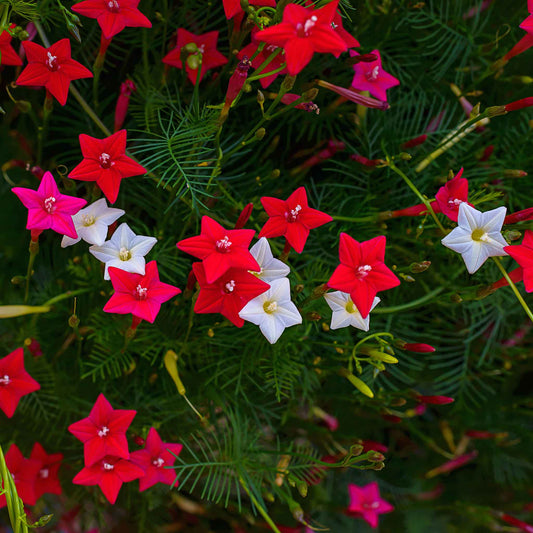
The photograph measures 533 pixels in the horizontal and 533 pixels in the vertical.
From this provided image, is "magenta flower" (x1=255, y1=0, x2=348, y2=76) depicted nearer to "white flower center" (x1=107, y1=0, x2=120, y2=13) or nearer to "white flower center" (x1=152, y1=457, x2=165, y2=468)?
"white flower center" (x1=107, y1=0, x2=120, y2=13)

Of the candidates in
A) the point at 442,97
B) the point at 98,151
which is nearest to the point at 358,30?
the point at 442,97

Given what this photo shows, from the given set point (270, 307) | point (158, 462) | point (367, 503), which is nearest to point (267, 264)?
point (270, 307)

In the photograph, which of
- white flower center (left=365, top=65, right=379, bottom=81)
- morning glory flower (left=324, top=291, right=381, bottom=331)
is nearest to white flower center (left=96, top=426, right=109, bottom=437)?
morning glory flower (left=324, top=291, right=381, bottom=331)

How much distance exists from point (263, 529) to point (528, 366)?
0.47 m

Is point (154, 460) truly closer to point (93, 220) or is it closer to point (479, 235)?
point (93, 220)

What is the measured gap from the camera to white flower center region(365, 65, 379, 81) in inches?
23.5

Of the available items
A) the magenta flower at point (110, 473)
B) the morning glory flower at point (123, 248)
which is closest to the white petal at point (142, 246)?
the morning glory flower at point (123, 248)

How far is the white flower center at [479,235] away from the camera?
0.48 meters

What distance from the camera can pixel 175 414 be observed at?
652mm

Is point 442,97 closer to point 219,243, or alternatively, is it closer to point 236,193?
point 236,193

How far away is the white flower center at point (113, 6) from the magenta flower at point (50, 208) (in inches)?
6.3

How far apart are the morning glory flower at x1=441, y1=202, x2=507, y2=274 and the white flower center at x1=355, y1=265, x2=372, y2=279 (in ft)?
0.24

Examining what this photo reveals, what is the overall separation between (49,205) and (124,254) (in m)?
0.08

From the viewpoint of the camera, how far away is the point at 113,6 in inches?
19.3
